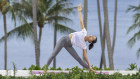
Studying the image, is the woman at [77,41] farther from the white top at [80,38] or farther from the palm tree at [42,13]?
the palm tree at [42,13]

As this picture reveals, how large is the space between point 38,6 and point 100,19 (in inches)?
252

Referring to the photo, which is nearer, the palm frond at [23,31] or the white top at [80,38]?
the white top at [80,38]

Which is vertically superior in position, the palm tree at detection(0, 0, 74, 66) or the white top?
the palm tree at detection(0, 0, 74, 66)

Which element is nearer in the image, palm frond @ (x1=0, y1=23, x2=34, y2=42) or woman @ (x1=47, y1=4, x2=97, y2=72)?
woman @ (x1=47, y1=4, x2=97, y2=72)

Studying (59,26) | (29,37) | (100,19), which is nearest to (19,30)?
(29,37)

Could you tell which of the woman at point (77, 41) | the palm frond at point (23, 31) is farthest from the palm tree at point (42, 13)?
the woman at point (77, 41)

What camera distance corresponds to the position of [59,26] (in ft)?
83.5

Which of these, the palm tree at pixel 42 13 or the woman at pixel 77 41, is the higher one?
the palm tree at pixel 42 13

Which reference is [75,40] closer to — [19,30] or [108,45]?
[108,45]

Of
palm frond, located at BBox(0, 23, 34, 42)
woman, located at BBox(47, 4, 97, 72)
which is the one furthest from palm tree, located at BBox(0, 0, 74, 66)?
woman, located at BBox(47, 4, 97, 72)

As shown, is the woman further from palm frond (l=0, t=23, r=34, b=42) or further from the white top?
palm frond (l=0, t=23, r=34, b=42)

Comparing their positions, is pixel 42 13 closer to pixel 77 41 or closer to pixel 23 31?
pixel 23 31

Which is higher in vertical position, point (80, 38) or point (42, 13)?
point (42, 13)

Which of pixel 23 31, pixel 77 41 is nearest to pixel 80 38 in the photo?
pixel 77 41
